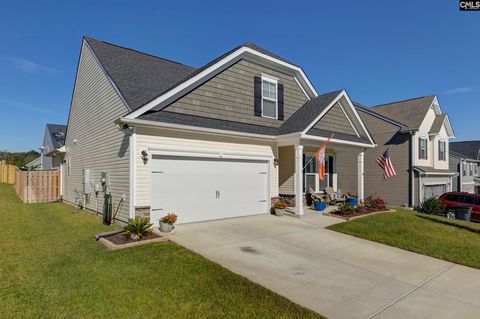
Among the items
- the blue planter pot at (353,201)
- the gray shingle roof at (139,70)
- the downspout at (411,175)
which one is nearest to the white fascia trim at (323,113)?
the gray shingle roof at (139,70)

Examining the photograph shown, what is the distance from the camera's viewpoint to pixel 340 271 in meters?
5.71

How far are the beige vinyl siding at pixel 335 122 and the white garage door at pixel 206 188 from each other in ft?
10.7

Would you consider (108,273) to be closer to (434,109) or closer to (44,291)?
(44,291)

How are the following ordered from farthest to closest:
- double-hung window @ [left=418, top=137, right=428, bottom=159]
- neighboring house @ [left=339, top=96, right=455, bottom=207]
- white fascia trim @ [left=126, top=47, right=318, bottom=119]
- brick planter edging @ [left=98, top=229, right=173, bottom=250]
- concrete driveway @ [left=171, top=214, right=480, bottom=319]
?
double-hung window @ [left=418, top=137, right=428, bottom=159] → neighboring house @ [left=339, top=96, right=455, bottom=207] → white fascia trim @ [left=126, top=47, right=318, bottom=119] → brick planter edging @ [left=98, top=229, right=173, bottom=250] → concrete driveway @ [left=171, top=214, right=480, bottom=319]

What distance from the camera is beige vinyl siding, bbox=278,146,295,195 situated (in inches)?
518

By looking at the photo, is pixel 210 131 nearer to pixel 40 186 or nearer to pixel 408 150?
pixel 40 186

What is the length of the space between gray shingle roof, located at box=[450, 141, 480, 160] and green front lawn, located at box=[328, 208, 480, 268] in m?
31.4

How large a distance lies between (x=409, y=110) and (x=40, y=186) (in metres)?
26.5

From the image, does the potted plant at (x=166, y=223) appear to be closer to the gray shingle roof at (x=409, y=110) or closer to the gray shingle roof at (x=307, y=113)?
the gray shingle roof at (x=307, y=113)

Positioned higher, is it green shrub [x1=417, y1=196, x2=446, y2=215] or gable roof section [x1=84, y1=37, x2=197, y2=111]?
gable roof section [x1=84, y1=37, x2=197, y2=111]

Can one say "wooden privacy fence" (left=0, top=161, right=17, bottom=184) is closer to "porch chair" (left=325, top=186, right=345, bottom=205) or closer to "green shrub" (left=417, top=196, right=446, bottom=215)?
"porch chair" (left=325, top=186, right=345, bottom=205)

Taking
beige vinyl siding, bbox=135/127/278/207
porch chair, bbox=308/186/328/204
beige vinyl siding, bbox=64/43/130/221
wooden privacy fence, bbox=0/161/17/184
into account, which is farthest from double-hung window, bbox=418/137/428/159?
wooden privacy fence, bbox=0/161/17/184

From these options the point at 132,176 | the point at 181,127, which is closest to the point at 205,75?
the point at 181,127

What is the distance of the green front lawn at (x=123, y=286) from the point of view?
3.90m
